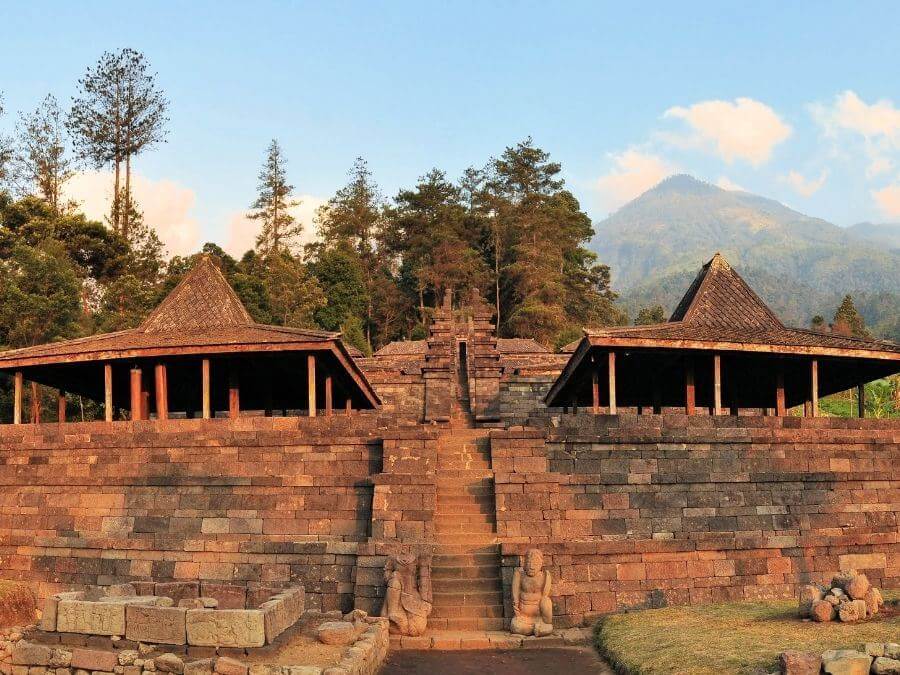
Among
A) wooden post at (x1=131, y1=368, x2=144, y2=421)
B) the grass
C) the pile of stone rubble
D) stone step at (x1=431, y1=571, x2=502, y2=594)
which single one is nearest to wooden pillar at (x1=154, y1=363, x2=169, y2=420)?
wooden post at (x1=131, y1=368, x2=144, y2=421)

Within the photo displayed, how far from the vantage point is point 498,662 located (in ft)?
41.7

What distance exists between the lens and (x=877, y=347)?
19500 mm

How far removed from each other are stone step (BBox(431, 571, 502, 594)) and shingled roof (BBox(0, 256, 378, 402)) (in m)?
5.94

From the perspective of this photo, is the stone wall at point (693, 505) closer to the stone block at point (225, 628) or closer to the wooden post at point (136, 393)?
the stone block at point (225, 628)

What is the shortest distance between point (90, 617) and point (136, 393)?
32.8 ft

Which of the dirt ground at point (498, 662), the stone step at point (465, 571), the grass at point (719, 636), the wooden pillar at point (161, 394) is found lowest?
the dirt ground at point (498, 662)

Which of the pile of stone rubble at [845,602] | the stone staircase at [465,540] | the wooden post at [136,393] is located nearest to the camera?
the pile of stone rubble at [845,602]

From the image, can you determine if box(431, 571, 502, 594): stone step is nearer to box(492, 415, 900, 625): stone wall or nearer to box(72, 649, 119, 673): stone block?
box(492, 415, 900, 625): stone wall

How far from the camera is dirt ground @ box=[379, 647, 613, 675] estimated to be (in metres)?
12.3

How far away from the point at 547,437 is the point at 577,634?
161 inches

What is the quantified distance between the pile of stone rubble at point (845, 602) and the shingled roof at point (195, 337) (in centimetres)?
1023

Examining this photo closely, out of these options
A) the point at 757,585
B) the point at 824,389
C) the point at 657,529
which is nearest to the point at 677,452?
the point at 657,529

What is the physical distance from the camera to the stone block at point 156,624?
11008 mm

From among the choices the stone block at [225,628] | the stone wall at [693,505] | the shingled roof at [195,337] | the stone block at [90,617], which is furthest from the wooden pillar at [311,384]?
the stone block at [225,628]
